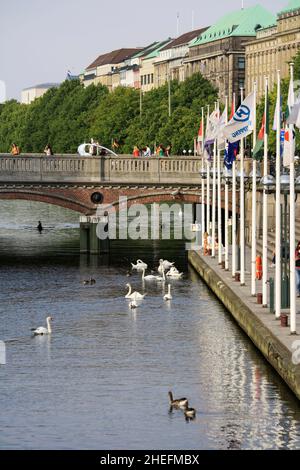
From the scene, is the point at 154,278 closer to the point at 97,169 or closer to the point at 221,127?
the point at 221,127

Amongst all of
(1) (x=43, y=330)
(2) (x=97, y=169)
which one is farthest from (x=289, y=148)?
(2) (x=97, y=169)

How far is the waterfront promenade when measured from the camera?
1768 inches

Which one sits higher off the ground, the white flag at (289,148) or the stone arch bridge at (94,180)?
the white flag at (289,148)

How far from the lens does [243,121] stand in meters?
61.0

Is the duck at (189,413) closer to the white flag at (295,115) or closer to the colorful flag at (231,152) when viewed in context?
the white flag at (295,115)

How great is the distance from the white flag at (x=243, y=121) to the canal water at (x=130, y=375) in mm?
6054

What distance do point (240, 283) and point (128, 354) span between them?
1529 cm

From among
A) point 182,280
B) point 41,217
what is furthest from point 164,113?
point 182,280

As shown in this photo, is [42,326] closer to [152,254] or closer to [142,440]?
[142,440]

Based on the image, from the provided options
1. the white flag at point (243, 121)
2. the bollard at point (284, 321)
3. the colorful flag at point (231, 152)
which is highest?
the white flag at point (243, 121)

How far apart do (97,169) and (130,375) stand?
50824mm

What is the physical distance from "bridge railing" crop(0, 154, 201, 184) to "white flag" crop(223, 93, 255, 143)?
35.5 metres

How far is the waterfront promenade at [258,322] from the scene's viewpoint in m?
44.9

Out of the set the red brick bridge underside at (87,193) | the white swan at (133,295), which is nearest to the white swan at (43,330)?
the white swan at (133,295)
